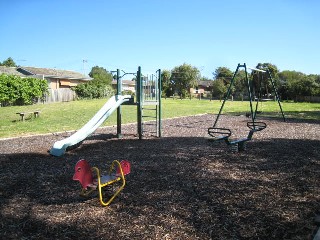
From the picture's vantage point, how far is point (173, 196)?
16.6 feet

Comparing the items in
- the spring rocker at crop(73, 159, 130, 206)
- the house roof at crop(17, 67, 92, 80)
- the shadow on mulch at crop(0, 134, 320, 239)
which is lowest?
the shadow on mulch at crop(0, 134, 320, 239)

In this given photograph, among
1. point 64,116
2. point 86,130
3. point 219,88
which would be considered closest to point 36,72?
point 64,116

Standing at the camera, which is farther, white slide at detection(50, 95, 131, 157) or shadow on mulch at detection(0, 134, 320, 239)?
white slide at detection(50, 95, 131, 157)

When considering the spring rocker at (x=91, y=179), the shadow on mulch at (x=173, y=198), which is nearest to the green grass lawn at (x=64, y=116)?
the shadow on mulch at (x=173, y=198)

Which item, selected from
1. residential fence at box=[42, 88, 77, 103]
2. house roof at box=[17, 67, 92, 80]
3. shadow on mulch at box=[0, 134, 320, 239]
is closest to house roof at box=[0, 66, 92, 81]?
house roof at box=[17, 67, 92, 80]

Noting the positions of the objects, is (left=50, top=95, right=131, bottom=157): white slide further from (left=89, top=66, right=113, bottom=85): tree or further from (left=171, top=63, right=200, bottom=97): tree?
(left=171, top=63, right=200, bottom=97): tree

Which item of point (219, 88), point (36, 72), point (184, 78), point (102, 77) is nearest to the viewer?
point (36, 72)

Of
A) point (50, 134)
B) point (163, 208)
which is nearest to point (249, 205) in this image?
point (163, 208)

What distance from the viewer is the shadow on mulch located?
3.86 m

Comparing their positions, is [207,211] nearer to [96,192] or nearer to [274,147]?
[96,192]

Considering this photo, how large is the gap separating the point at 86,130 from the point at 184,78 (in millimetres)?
59633

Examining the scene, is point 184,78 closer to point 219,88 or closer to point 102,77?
point 219,88

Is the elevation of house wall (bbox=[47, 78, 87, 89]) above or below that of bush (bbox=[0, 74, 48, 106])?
above

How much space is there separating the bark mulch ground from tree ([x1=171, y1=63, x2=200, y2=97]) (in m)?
59.5
